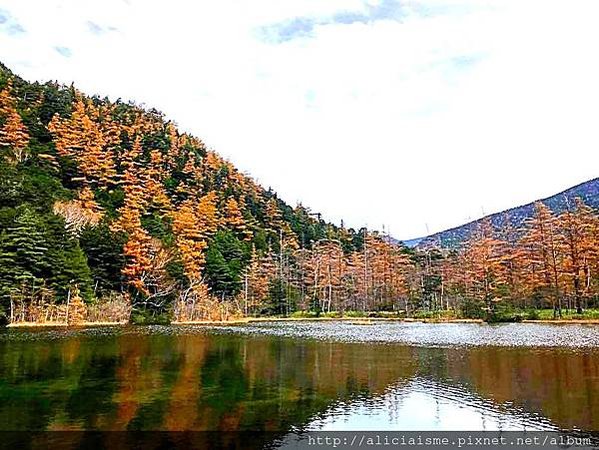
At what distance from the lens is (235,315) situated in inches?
1957

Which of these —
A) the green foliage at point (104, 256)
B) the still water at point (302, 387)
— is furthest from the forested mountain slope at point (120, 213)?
the still water at point (302, 387)

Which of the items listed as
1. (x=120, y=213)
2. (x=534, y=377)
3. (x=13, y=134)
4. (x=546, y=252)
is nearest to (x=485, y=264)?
(x=546, y=252)

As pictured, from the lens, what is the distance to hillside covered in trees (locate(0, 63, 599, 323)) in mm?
36844

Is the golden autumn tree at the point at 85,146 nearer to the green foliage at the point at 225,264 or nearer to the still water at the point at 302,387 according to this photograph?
the green foliage at the point at 225,264

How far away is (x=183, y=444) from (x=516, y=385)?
24.7ft

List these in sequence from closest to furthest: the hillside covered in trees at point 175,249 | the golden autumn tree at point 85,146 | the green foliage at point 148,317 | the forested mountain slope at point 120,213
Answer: the forested mountain slope at point 120,213 < the hillside covered in trees at point 175,249 < the green foliage at point 148,317 < the golden autumn tree at point 85,146

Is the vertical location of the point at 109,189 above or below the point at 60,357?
above

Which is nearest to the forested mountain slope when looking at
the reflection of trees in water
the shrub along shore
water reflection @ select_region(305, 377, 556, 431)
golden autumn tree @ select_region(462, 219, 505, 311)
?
the shrub along shore

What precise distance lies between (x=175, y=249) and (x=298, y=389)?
36.3 m

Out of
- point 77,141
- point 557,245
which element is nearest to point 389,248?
point 557,245

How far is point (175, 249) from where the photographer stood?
4691 centimetres

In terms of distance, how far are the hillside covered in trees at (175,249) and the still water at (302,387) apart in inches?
673

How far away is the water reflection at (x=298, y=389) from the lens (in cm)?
902

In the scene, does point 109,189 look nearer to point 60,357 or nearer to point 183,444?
point 60,357
